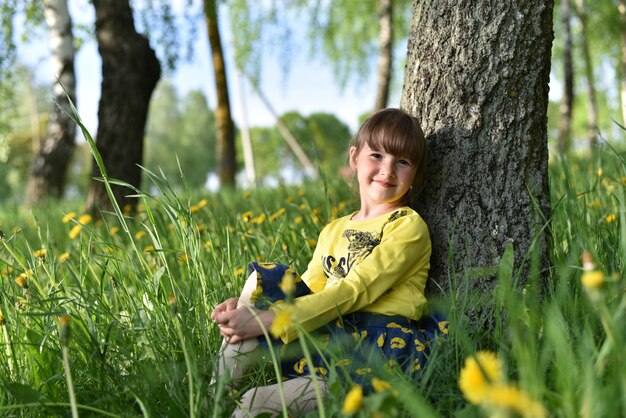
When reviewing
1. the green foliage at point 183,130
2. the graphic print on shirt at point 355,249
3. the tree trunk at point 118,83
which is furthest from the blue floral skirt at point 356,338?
the green foliage at point 183,130

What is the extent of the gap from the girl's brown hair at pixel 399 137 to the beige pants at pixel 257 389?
1.97 feet

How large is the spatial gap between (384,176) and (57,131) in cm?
674

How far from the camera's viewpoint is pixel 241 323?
4.87 feet

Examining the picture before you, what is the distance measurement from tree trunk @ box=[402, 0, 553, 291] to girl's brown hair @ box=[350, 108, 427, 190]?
0.09 meters

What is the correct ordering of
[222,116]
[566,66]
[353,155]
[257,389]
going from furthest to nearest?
1. [222,116]
2. [566,66]
3. [353,155]
4. [257,389]

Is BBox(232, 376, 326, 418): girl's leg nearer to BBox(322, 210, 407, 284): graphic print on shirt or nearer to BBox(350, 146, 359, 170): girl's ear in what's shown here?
BBox(322, 210, 407, 284): graphic print on shirt

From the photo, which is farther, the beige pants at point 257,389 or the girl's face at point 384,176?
the girl's face at point 384,176

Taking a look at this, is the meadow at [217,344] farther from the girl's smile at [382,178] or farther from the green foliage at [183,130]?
the green foliage at [183,130]

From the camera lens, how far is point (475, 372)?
626 millimetres

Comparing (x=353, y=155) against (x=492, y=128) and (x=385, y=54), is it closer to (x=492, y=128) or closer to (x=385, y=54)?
(x=492, y=128)

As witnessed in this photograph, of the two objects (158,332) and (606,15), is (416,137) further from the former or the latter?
(606,15)

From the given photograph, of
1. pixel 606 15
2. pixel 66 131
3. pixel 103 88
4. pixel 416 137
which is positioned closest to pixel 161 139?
pixel 606 15

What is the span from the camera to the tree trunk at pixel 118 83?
5.13m

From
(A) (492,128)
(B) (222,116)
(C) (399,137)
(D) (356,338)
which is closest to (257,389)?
(D) (356,338)
